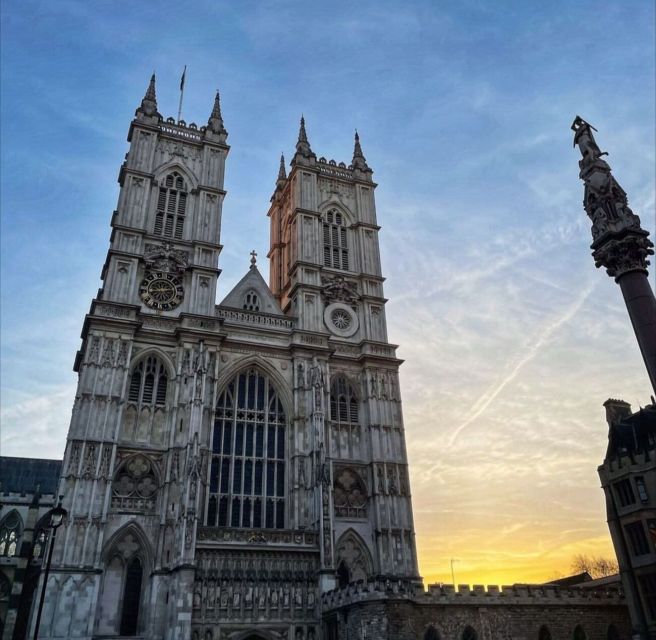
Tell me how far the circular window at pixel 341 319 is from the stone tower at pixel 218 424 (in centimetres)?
15

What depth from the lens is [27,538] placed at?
44531 millimetres

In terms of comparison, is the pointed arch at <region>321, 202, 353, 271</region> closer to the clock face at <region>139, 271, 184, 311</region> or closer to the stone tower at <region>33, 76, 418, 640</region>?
the stone tower at <region>33, 76, 418, 640</region>

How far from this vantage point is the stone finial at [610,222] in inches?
637

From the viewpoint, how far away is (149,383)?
112 ft

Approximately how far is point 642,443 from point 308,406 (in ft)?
58.6

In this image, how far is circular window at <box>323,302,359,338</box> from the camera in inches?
1586

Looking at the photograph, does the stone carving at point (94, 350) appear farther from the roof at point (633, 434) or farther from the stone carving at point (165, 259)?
the roof at point (633, 434)

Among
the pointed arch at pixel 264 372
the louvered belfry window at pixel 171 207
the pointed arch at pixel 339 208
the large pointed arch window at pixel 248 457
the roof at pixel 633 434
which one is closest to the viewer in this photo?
the roof at pixel 633 434

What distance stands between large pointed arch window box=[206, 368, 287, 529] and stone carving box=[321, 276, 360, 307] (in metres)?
7.65

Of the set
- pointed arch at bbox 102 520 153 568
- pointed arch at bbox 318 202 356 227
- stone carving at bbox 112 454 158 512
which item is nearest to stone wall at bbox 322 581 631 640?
pointed arch at bbox 102 520 153 568

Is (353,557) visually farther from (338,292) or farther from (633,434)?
(338,292)

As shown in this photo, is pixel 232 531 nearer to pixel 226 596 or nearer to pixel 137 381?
pixel 226 596

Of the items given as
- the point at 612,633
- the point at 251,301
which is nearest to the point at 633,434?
the point at 612,633

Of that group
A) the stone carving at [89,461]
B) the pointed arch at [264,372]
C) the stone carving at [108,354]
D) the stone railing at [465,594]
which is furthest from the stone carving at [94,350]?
the stone railing at [465,594]
